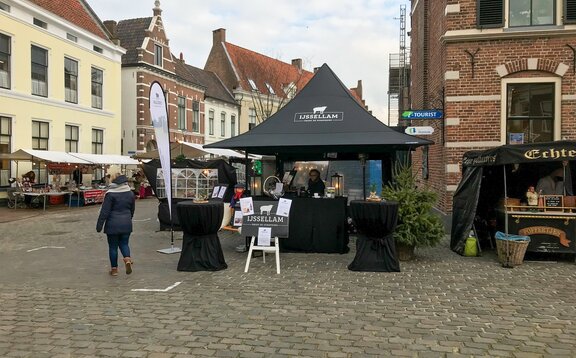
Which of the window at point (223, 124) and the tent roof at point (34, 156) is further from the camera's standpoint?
the window at point (223, 124)

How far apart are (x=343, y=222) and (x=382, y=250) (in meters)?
1.53

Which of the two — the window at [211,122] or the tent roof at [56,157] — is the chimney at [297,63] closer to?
the window at [211,122]

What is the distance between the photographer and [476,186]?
9016 millimetres

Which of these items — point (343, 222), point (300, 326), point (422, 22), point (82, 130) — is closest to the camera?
point (300, 326)

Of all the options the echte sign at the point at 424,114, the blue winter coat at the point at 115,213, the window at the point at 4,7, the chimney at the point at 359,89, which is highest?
the chimney at the point at 359,89

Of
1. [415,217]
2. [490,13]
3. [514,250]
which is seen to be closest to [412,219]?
[415,217]

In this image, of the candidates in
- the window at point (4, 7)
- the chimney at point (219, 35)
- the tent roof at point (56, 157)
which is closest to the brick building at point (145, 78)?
the tent roof at point (56, 157)

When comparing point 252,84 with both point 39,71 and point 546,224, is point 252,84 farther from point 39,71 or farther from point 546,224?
point 546,224

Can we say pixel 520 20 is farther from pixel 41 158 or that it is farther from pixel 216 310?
pixel 41 158

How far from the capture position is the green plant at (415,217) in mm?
8047

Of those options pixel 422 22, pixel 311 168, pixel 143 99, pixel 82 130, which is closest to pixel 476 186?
pixel 311 168

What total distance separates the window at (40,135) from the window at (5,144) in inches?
55.6

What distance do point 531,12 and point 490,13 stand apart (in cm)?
95

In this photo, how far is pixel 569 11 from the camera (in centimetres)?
1070
